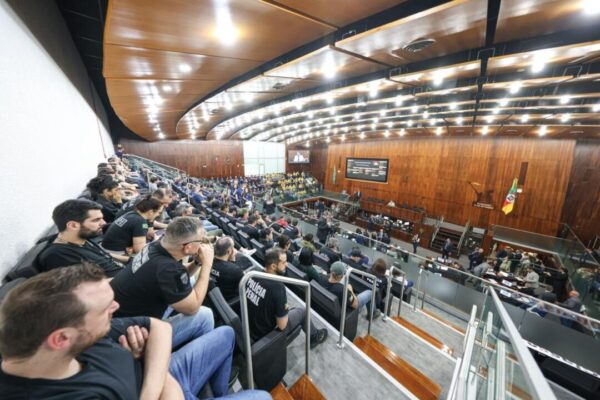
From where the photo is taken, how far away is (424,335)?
4086 millimetres

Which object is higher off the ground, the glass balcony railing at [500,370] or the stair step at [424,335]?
the glass balcony railing at [500,370]

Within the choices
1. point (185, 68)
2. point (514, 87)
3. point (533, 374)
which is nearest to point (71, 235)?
point (533, 374)

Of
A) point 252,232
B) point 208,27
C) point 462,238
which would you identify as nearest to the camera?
point 208,27

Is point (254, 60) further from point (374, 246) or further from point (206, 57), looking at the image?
point (374, 246)

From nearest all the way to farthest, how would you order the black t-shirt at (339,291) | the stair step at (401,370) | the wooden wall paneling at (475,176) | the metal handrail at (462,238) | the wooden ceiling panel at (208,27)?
1. the wooden ceiling panel at (208,27)
2. the stair step at (401,370)
3. the black t-shirt at (339,291)
4. the wooden wall paneling at (475,176)
5. the metal handrail at (462,238)

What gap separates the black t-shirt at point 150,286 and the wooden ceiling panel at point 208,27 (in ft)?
9.11

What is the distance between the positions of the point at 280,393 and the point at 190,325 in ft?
3.61

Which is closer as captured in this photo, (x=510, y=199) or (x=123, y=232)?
(x=123, y=232)

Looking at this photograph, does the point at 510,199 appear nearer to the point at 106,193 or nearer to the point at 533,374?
the point at 533,374

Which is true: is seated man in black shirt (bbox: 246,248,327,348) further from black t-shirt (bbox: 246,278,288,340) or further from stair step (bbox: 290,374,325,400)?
stair step (bbox: 290,374,325,400)

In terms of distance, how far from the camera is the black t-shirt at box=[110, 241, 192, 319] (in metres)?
1.59

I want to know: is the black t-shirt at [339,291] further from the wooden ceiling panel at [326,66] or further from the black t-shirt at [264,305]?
the wooden ceiling panel at [326,66]

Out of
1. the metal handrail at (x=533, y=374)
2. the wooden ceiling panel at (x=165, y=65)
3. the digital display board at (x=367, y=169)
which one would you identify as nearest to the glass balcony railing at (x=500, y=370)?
the metal handrail at (x=533, y=374)

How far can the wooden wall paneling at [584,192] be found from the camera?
10.6 m
